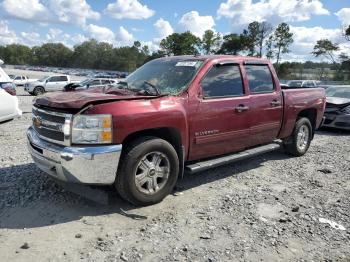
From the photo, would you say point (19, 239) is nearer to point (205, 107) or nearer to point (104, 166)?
point (104, 166)

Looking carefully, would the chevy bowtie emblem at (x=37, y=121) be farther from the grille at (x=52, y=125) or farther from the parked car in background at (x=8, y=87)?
the parked car in background at (x=8, y=87)

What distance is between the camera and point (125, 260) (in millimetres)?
3592

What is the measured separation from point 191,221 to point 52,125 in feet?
6.34

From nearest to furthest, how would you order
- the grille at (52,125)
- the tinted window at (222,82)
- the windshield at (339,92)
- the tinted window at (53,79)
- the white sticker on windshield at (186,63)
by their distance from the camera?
the grille at (52,125) → the tinted window at (222,82) → the white sticker on windshield at (186,63) → the windshield at (339,92) → the tinted window at (53,79)

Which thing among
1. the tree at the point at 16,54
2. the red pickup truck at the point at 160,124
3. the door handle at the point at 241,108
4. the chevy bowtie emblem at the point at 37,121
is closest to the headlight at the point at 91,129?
the red pickup truck at the point at 160,124

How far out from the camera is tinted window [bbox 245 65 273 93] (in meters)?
6.23

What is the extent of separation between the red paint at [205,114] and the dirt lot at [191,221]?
2.22 feet

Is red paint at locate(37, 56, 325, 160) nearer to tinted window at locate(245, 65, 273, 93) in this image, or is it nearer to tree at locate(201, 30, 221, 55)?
tinted window at locate(245, 65, 273, 93)

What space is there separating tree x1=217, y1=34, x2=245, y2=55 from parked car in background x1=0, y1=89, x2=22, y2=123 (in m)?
62.4

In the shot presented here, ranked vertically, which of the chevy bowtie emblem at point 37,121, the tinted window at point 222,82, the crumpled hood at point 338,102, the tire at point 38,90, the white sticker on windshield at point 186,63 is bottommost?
the tire at point 38,90

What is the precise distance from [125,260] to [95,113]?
1.57m

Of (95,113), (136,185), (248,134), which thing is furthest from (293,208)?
(95,113)

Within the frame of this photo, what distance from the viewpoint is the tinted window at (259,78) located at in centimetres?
623

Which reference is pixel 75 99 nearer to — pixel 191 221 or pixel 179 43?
pixel 191 221
